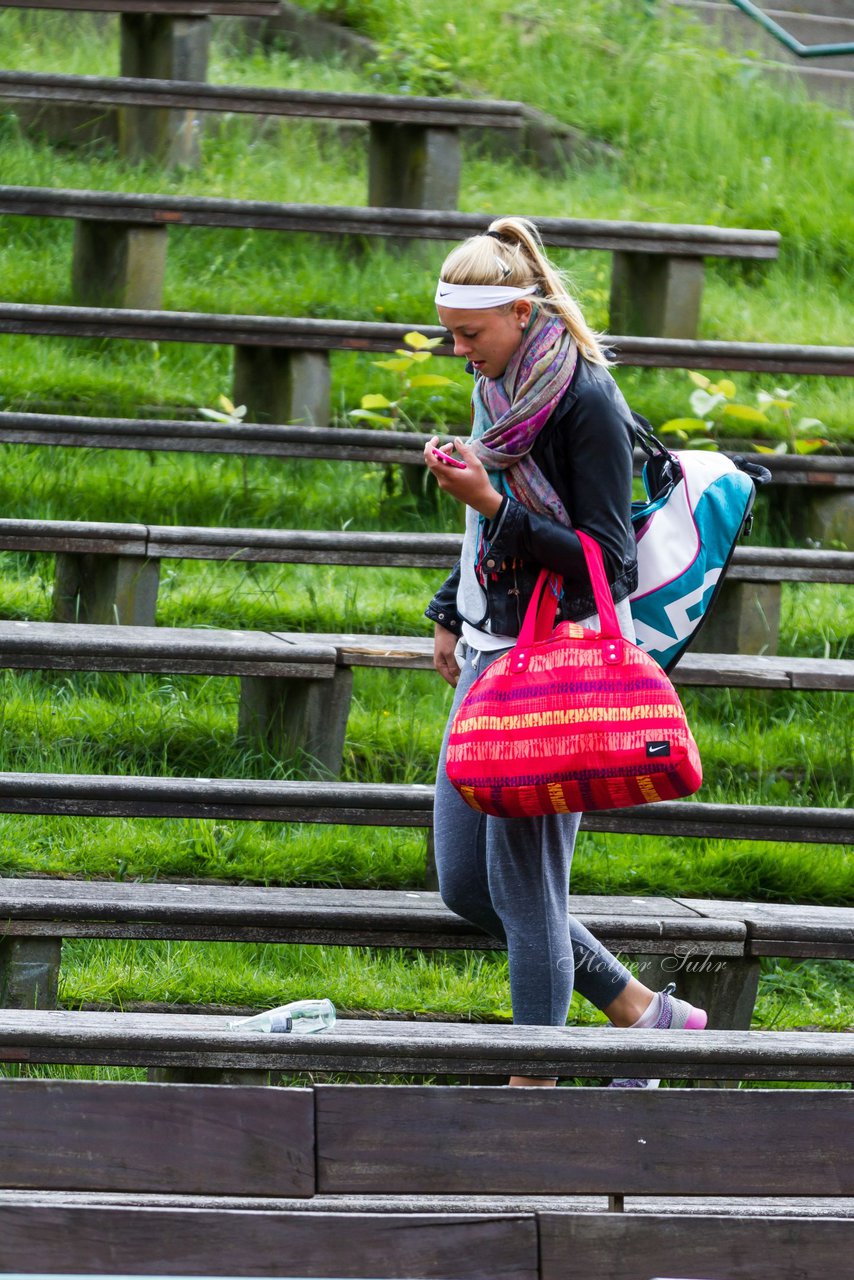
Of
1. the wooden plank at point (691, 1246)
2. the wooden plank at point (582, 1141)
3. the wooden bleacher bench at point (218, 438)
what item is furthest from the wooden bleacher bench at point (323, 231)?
the wooden plank at point (691, 1246)

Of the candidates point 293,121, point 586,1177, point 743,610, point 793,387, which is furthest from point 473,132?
point 586,1177

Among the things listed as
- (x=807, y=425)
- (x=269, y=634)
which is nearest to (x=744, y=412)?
(x=807, y=425)

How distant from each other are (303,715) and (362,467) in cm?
135

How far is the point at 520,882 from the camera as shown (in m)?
2.64

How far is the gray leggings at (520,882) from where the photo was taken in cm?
263

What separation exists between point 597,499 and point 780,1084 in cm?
129

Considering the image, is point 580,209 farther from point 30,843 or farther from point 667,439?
point 30,843

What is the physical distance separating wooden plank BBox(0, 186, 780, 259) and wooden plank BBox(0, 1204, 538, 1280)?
3.31 m

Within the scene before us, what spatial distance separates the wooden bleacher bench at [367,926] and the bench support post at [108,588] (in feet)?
2.65

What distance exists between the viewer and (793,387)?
527 centimetres

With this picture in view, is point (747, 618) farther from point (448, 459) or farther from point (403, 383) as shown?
point (448, 459)

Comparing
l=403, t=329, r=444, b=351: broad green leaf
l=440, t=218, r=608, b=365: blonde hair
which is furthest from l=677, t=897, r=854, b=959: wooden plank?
l=403, t=329, r=444, b=351: broad green leaf

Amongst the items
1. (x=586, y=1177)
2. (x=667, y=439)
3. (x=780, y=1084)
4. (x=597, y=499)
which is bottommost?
(x=780, y=1084)

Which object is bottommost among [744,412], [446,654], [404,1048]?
[404,1048]
